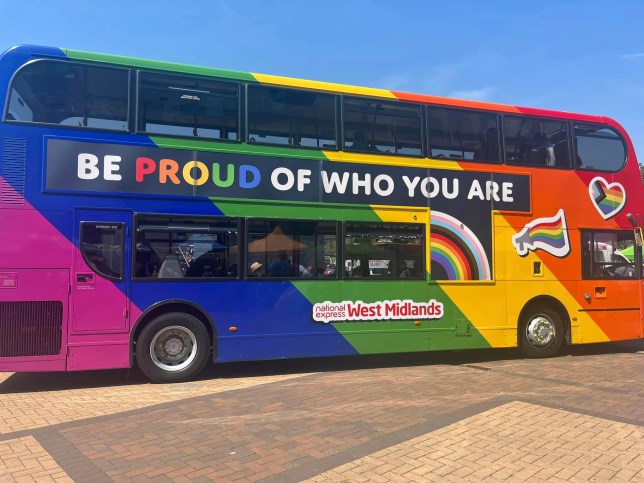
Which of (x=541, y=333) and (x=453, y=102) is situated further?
(x=541, y=333)

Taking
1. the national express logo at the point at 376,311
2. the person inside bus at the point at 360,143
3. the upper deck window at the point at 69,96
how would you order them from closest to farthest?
the upper deck window at the point at 69,96
the national express logo at the point at 376,311
the person inside bus at the point at 360,143

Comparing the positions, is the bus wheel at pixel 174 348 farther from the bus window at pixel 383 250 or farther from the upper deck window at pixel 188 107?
the upper deck window at pixel 188 107

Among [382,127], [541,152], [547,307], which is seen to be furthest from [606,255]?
[382,127]

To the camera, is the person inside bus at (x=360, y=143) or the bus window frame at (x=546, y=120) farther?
the bus window frame at (x=546, y=120)

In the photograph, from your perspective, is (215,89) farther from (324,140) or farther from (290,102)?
(324,140)

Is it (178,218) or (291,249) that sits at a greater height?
(178,218)

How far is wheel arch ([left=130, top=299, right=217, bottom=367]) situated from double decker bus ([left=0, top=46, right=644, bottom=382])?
27mm

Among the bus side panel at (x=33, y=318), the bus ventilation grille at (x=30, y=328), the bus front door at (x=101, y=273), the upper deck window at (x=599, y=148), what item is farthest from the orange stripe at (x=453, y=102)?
the bus ventilation grille at (x=30, y=328)

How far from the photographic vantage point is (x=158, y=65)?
23.1ft

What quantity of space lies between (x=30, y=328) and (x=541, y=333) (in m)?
8.17

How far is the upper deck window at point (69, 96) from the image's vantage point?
6.43m

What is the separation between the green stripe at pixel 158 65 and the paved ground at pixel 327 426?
4417 mm

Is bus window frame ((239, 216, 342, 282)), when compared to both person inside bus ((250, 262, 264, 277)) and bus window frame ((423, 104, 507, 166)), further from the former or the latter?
bus window frame ((423, 104, 507, 166))

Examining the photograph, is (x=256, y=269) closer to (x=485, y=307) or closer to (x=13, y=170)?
(x=13, y=170)
